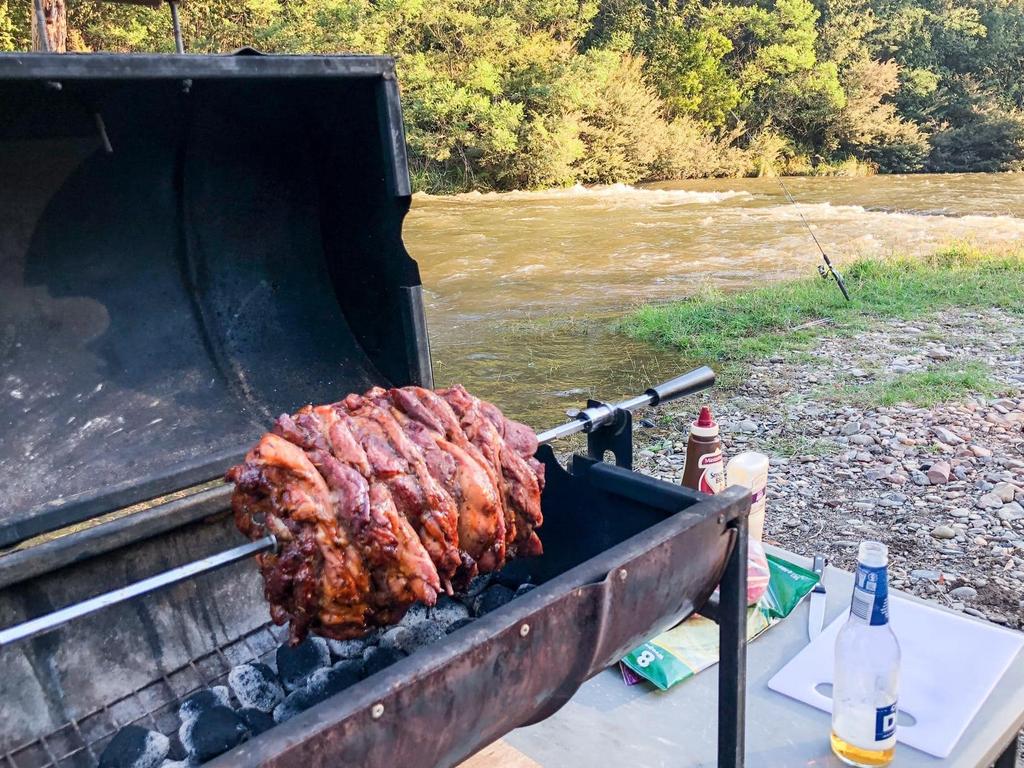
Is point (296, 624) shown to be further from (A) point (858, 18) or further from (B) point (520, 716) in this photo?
(A) point (858, 18)

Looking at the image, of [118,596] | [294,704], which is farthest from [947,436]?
[118,596]

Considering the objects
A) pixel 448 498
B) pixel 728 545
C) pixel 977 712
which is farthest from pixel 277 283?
pixel 977 712

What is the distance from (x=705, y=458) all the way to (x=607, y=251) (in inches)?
501

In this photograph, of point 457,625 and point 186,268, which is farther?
point 186,268

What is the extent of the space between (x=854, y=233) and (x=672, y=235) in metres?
3.14

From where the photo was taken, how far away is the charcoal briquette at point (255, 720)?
5.75 ft

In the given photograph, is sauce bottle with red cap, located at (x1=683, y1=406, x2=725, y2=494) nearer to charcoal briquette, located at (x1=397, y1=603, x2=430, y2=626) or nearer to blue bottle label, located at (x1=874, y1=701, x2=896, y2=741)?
blue bottle label, located at (x1=874, y1=701, x2=896, y2=741)

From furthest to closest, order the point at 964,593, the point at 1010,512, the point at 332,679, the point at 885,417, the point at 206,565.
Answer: the point at 885,417 < the point at 1010,512 < the point at 964,593 < the point at 332,679 < the point at 206,565

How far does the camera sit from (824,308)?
8.95 meters

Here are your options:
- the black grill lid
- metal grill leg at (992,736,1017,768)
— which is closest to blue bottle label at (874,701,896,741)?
metal grill leg at (992,736,1017,768)

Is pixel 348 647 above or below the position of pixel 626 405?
below

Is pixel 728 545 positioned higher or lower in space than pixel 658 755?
higher

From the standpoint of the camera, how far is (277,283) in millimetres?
2537

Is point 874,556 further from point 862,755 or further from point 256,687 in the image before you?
point 256,687
